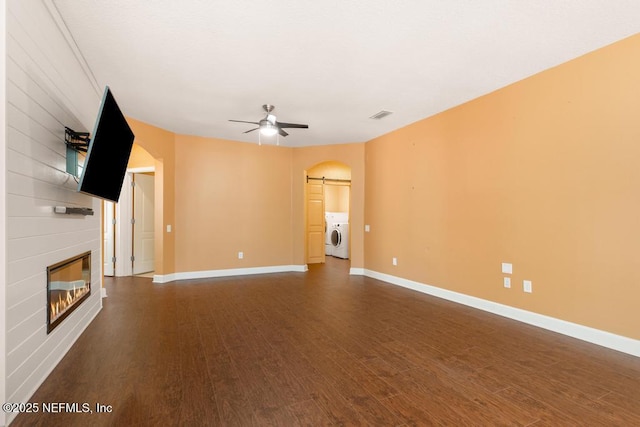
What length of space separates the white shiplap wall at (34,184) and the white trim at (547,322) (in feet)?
14.9

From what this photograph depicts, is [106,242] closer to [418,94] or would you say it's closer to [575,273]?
[418,94]

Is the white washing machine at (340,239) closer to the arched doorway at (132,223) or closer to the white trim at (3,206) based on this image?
the arched doorway at (132,223)

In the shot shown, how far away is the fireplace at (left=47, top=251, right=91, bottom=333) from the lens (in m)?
2.33

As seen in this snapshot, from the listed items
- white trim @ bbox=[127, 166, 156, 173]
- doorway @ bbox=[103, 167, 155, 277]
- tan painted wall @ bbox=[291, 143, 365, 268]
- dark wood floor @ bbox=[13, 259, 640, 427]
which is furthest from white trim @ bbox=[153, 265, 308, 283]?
white trim @ bbox=[127, 166, 156, 173]

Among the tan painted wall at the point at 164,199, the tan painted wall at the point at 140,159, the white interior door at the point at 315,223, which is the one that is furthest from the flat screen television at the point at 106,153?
the white interior door at the point at 315,223

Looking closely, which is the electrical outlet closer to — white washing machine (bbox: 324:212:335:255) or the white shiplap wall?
the white shiplap wall

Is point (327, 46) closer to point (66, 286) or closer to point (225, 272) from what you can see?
Answer: point (66, 286)

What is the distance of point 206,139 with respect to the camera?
5949 mm

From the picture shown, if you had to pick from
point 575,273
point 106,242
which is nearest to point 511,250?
point 575,273

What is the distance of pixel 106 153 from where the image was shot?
246 centimetres

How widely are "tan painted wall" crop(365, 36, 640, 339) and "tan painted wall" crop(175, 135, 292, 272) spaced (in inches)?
118

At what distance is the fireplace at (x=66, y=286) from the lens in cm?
233

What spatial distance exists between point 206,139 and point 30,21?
3.97 meters

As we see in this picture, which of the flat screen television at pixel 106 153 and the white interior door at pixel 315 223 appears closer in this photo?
the flat screen television at pixel 106 153
